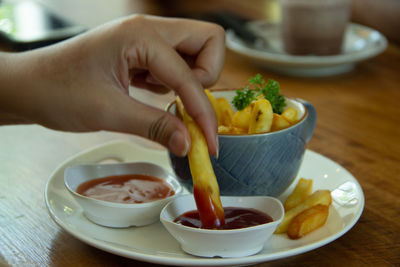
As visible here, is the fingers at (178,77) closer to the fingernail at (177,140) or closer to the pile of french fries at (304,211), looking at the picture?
the fingernail at (177,140)

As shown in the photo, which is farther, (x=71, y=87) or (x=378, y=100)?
(x=378, y=100)

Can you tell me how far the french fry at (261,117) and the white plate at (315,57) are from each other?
2.93 ft

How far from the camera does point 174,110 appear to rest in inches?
41.4

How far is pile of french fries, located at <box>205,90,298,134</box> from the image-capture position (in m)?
0.97

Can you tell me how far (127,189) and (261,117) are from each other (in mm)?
286

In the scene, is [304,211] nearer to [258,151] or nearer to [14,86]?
[258,151]

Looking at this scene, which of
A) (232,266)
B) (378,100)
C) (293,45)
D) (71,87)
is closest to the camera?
(232,266)

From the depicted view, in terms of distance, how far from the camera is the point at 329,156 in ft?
4.33

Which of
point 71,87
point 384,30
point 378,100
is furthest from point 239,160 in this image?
point 384,30

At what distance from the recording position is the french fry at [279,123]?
1.00 m

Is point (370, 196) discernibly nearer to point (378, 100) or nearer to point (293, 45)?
point (378, 100)

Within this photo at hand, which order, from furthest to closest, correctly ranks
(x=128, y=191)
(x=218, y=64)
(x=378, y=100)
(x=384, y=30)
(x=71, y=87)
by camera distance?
(x=384, y=30), (x=378, y=100), (x=218, y=64), (x=128, y=191), (x=71, y=87)

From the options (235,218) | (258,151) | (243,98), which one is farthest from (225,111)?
(235,218)

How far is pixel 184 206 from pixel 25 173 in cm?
46
